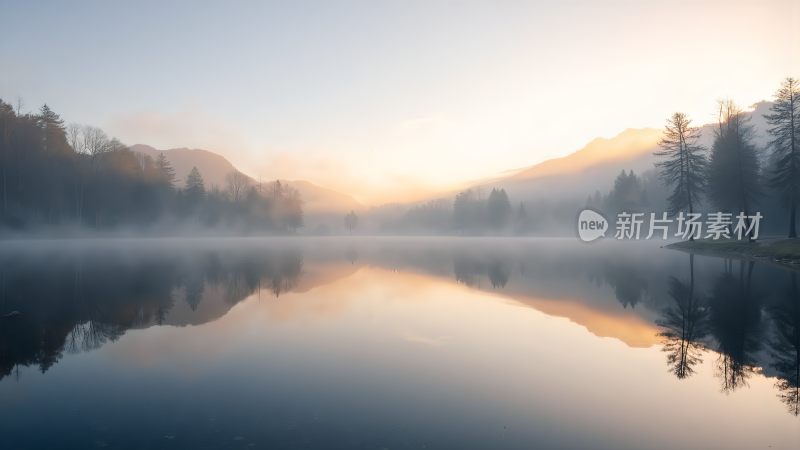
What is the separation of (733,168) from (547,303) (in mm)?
53404

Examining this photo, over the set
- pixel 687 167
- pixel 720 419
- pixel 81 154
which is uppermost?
pixel 81 154

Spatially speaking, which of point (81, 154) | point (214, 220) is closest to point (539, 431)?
point (81, 154)

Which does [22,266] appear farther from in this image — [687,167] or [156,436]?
[687,167]

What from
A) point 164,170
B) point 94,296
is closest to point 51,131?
point 164,170

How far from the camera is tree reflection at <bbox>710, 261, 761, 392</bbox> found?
11.8 m

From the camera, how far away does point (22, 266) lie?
36625mm

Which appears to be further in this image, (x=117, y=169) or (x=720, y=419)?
(x=117, y=169)

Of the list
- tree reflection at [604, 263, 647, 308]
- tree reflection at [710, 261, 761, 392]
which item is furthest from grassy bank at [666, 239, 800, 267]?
tree reflection at [710, 261, 761, 392]

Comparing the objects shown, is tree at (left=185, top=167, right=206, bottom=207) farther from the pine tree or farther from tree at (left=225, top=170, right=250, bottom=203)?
the pine tree

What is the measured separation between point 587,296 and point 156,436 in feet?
78.4

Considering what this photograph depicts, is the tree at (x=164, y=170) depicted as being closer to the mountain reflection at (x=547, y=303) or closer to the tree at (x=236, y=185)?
the tree at (x=236, y=185)

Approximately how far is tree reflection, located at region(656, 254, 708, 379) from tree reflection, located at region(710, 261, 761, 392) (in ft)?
1.91

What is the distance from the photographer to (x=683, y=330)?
1662 cm

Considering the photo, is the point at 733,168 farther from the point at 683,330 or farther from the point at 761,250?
the point at 683,330
